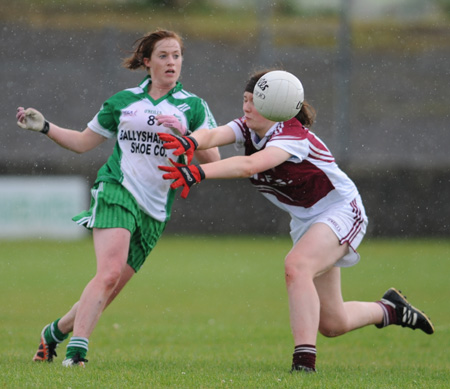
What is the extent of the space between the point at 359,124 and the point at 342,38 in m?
6.92

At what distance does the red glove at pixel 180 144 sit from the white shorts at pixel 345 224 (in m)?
1.15

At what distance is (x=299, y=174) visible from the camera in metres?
6.18

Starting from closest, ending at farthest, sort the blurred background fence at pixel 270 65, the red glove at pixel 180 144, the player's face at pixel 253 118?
the red glove at pixel 180 144 → the player's face at pixel 253 118 → the blurred background fence at pixel 270 65

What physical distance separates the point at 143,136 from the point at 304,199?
1.28 metres

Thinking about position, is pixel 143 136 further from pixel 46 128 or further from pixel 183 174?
pixel 183 174

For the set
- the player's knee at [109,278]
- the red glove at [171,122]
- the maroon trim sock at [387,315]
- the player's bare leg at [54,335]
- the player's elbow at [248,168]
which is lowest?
the player's bare leg at [54,335]

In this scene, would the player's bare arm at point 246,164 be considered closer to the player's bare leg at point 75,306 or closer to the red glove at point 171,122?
the red glove at point 171,122

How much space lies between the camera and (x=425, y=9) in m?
26.2

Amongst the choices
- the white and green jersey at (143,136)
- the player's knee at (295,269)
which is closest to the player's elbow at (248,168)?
the player's knee at (295,269)

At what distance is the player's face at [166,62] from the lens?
6.68 m

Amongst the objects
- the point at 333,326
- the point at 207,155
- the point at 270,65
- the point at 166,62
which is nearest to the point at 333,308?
the point at 333,326

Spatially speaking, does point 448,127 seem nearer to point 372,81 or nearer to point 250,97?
point 372,81

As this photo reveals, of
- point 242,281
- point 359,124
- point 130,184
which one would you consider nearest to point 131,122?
point 130,184

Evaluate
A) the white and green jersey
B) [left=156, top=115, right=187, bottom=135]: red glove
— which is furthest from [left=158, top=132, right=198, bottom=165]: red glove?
the white and green jersey
